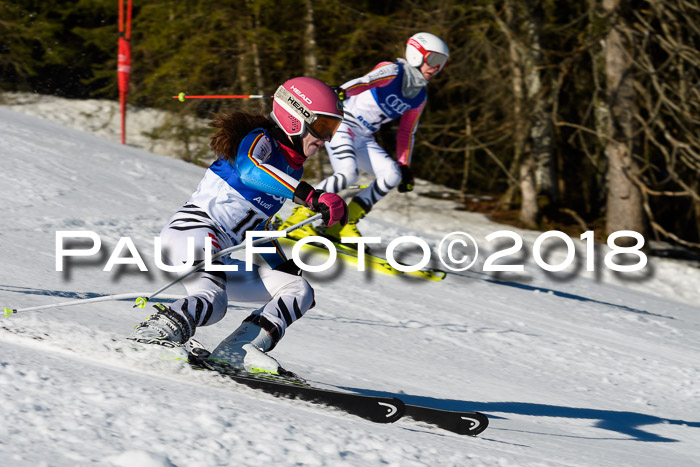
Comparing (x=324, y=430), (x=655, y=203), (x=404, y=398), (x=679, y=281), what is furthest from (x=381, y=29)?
(x=324, y=430)

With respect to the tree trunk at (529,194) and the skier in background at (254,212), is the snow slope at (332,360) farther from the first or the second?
the tree trunk at (529,194)

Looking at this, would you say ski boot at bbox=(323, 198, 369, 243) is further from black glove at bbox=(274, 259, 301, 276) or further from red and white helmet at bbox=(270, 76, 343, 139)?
red and white helmet at bbox=(270, 76, 343, 139)

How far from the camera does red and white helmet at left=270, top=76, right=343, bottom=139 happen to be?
343 centimetres

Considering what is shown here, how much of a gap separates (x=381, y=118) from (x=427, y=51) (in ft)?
2.40

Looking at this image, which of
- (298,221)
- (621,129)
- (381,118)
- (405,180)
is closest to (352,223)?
(298,221)

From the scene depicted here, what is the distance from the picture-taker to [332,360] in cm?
432

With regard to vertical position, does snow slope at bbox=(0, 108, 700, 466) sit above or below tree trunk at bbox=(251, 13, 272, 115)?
below

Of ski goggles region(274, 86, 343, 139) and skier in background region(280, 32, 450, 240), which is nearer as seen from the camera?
ski goggles region(274, 86, 343, 139)

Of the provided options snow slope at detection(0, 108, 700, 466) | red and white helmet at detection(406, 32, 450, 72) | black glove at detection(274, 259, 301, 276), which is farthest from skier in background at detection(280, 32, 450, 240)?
black glove at detection(274, 259, 301, 276)

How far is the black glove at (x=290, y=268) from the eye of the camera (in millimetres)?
3596

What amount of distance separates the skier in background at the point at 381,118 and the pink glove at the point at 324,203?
3437mm

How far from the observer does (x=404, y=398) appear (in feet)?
12.7

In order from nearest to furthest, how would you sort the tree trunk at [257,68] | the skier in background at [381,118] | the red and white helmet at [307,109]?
the red and white helmet at [307,109] < the skier in background at [381,118] < the tree trunk at [257,68]

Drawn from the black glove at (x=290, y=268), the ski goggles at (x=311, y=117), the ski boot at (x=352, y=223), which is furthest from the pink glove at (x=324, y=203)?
the ski boot at (x=352, y=223)
